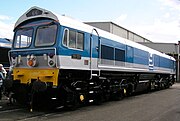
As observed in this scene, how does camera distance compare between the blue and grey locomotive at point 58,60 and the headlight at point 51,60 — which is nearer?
the headlight at point 51,60

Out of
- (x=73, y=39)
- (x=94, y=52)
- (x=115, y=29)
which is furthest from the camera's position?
(x=115, y=29)

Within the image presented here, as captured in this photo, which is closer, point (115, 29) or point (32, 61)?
point (32, 61)

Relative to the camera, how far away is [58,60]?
10.8m

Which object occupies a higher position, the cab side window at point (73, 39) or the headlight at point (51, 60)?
the cab side window at point (73, 39)

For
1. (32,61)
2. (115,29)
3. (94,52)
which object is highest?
(115,29)

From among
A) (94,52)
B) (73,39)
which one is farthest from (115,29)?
(73,39)

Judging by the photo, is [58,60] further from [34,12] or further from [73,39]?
[34,12]

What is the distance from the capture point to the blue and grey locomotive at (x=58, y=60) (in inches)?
431

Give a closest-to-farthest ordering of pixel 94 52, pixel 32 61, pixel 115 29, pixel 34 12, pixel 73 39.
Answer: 1. pixel 32 61
2. pixel 73 39
3. pixel 34 12
4. pixel 94 52
5. pixel 115 29

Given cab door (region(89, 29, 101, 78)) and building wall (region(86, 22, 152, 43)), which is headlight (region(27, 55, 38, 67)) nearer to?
cab door (region(89, 29, 101, 78))

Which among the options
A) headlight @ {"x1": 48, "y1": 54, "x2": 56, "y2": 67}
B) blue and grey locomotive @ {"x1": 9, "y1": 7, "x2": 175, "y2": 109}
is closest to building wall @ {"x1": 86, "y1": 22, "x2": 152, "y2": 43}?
blue and grey locomotive @ {"x1": 9, "y1": 7, "x2": 175, "y2": 109}

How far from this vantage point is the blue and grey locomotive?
431 inches

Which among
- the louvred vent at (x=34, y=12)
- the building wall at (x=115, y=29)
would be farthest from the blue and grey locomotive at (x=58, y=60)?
the building wall at (x=115, y=29)

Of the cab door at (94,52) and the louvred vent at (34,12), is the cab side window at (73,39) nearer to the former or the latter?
the cab door at (94,52)
